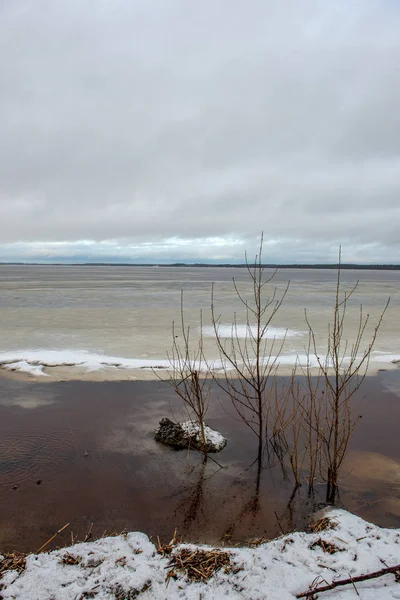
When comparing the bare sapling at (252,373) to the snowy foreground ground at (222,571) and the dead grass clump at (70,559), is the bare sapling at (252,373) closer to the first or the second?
the snowy foreground ground at (222,571)

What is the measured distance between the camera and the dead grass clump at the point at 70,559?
2.77 metres

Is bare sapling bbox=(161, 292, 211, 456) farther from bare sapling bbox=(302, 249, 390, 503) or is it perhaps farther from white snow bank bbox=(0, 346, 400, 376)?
bare sapling bbox=(302, 249, 390, 503)

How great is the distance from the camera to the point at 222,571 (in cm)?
271

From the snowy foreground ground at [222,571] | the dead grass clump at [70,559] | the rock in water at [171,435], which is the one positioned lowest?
the rock in water at [171,435]

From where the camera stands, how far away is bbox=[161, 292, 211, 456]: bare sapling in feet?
15.4

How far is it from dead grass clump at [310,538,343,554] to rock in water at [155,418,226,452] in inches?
77.2

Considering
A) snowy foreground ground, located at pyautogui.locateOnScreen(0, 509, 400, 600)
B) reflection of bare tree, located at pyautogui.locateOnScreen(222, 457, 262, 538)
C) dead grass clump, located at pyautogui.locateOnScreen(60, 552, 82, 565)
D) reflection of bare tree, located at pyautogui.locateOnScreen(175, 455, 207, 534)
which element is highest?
snowy foreground ground, located at pyautogui.locateOnScreen(0, 509, 400, 600)

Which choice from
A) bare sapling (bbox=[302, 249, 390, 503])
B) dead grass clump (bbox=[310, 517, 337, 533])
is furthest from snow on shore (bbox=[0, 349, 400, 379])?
dead grass clump (bbox=[310, 517, 337, 533])

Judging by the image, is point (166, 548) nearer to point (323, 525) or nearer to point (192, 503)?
point (192, 503)

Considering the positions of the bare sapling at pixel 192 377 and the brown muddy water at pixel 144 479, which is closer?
the brown muddy water at pixel 144 479

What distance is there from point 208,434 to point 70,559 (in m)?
2.50

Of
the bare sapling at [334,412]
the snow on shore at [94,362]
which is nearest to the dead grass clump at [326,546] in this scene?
the bare sapling at [334,412]

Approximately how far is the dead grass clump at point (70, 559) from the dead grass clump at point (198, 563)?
67 cm

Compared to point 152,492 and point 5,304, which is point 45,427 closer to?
point 152,492
